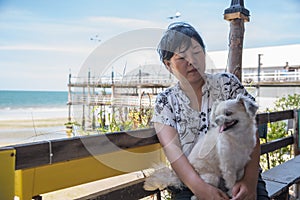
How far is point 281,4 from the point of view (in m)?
4.89

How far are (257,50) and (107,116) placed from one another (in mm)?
23886

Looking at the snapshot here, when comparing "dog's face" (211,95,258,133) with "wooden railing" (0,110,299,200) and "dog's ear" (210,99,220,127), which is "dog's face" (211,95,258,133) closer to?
"dog's ear" (210,99,220,127)

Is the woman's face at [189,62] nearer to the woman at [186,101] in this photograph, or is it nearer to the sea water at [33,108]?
the woman at [186,101]

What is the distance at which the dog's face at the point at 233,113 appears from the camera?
1328 millimetres

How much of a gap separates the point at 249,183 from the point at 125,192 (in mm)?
601

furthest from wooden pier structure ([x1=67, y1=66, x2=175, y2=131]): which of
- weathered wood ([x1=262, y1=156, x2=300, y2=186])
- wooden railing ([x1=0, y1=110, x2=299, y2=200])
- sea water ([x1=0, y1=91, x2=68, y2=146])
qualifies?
wooden railing ([x1=0, y1=110, x2=299, y2=200])

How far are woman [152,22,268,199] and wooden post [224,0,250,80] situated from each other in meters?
1.20

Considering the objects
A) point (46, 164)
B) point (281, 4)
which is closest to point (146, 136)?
point (46, 164)

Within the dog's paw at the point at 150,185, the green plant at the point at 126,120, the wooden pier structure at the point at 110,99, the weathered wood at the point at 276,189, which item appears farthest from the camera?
the wooden pier structure at the point at 110,99

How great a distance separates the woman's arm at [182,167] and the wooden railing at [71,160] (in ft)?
0.46

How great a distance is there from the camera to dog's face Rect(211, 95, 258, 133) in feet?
4.36

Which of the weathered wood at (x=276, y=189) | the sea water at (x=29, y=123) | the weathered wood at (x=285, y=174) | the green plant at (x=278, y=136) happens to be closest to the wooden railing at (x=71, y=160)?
the sea water at (x=29, y=123)

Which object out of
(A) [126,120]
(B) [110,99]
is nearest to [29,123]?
(B) [110,99]

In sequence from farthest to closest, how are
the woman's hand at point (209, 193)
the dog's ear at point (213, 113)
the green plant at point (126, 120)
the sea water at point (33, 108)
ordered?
1. the sea water at point (33, 108)
2. the green plant at point (126, 120)
3. the dog's ear at point (213, 113)
4. the woman's hand at point (209, 193)
